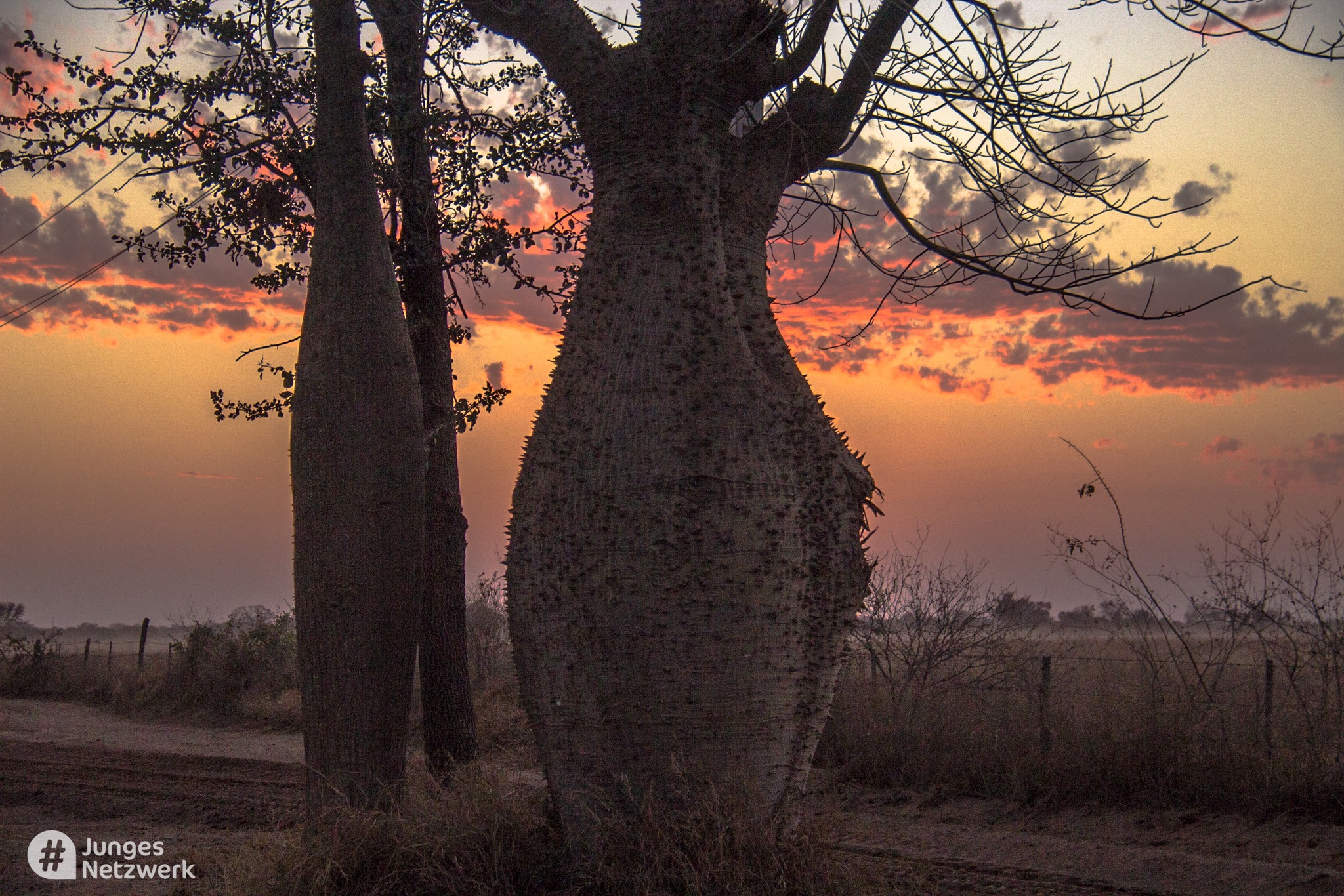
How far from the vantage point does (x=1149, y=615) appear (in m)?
7.86

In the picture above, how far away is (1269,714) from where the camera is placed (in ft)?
22.0

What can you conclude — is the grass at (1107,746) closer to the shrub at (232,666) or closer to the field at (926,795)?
the field at (926,795)

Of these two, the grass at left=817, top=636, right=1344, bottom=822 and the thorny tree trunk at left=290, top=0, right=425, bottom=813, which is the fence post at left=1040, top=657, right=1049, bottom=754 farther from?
the thorny tree trunk at left=290, top=0, right=425, bottom=813

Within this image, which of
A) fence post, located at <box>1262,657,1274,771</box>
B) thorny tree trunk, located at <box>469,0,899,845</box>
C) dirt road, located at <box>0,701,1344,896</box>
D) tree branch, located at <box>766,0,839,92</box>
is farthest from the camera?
fence post, located at <box>1262,657,1274,771</box>

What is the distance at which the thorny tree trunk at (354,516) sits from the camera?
4.62m

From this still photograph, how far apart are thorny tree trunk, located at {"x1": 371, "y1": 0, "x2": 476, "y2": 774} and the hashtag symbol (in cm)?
242

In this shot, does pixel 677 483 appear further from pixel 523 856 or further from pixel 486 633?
pixel 486 633

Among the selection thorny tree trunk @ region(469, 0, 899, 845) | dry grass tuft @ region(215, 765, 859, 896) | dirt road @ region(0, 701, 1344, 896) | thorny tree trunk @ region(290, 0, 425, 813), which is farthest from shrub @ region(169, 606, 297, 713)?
thorny tree trunk @ region(469, 0, 899, 845)

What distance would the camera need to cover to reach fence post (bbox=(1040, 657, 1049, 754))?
300 inches

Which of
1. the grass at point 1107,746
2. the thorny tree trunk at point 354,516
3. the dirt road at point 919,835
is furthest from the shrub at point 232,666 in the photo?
the thorny tree trunk at point 354,516

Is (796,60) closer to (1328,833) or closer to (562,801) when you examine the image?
(562,801)

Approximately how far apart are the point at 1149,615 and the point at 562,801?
5855 millimetres

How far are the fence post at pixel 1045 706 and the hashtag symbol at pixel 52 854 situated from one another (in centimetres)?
703

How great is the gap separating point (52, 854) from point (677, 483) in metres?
5.33
